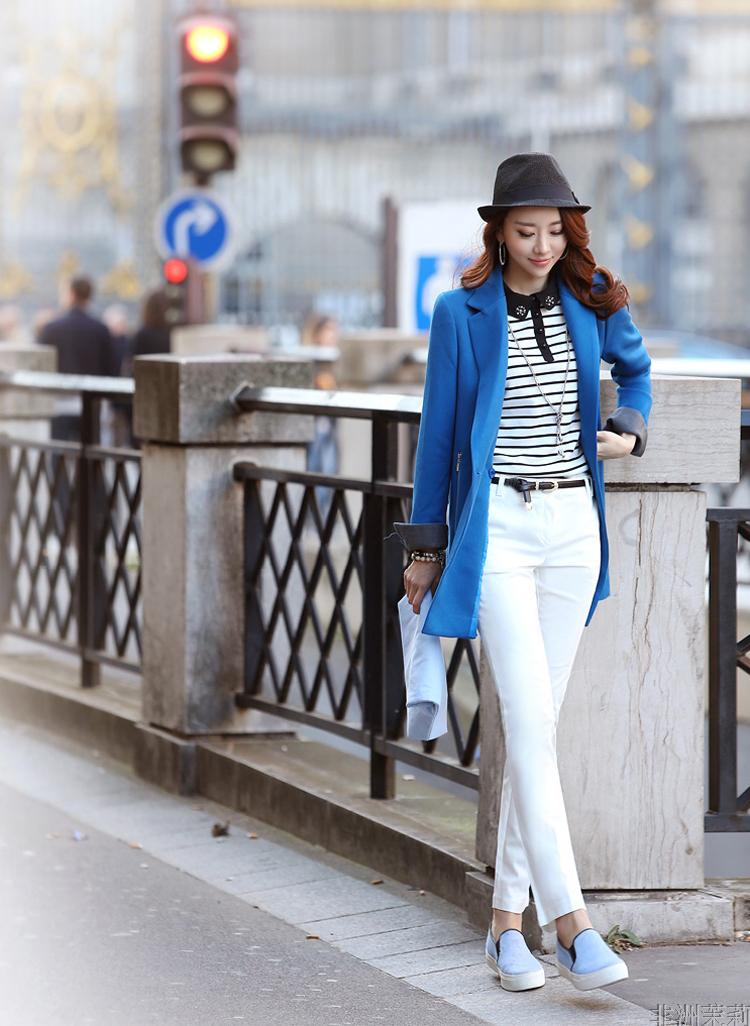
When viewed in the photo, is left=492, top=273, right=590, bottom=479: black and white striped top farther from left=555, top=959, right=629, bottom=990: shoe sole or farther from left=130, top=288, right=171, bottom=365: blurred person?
left=130, top=288, right=171, bottom=365: blurred person

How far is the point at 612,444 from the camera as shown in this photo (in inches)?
186

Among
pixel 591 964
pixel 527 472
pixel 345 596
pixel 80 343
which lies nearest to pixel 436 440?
pixel 527 472

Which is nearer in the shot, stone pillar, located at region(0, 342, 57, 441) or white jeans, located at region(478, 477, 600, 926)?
white jeans, located at region(478, 477, 600, 926)

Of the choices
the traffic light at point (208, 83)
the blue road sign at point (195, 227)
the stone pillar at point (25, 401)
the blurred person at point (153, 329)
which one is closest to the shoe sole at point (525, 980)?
the stone pillar at point (25, 401)

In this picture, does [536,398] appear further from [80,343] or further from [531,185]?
[80,343]

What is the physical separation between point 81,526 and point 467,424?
4.01 m

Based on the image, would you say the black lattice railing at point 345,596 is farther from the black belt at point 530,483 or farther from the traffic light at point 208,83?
the traffic light at point 208,83

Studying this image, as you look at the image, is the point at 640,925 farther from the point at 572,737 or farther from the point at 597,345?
the point at 597,345

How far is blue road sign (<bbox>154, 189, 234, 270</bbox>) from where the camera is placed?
52.5 feet

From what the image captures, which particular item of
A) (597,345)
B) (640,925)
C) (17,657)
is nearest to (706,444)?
(597,345)


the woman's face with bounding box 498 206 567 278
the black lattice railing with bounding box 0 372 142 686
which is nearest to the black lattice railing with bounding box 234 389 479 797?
the black lattice railing with bounding box 0 372 142 686

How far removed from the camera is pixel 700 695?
17.0 feet

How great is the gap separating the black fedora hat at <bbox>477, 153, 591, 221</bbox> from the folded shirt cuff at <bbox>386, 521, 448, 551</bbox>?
0.69 meters

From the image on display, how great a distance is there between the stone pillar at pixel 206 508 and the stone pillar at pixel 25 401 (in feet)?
11.1
